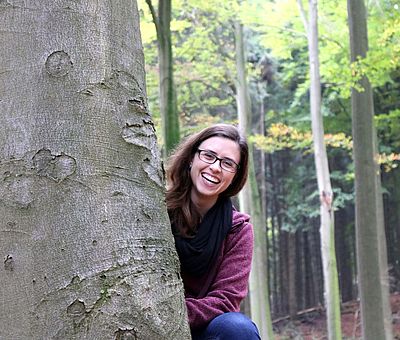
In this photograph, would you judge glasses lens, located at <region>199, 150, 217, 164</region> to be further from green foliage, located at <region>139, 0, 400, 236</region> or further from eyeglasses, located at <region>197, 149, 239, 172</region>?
green foliage, located at <region>139, 0, 400, 236</region>

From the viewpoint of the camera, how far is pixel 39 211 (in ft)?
4.33

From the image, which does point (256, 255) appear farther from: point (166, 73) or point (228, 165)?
point (228, 165)

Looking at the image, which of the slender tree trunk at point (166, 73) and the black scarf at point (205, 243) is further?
the slender tree trunk at point (166, 73)

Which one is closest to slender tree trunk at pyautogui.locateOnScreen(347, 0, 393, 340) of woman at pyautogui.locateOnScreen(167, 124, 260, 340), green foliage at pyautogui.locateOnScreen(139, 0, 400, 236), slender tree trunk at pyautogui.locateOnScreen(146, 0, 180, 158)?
green foliage at pyautogui.locateOnScreen(139, 0, 400, 236)

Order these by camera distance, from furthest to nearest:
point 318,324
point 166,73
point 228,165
Answer: point 318,324
point 166,73
point 228,165

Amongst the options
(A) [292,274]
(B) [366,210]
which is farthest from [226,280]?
(A) [292,274]

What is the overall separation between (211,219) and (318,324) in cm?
2150

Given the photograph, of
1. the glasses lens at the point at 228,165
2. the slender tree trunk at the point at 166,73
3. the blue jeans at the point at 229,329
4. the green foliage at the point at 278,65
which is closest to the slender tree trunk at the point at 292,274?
the green foliage at the point at 278,65

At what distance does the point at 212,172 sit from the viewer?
231cm

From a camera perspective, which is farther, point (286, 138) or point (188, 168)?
point (286, 138)

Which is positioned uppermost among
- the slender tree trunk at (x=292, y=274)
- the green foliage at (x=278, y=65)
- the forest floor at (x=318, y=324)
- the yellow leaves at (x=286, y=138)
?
the green foliage at (x=278, y=65)

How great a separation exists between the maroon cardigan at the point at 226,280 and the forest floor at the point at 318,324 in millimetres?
16641

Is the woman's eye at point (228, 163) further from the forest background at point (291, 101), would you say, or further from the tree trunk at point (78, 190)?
the forest background at point (291, 101)

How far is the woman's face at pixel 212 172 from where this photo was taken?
2314 mm
